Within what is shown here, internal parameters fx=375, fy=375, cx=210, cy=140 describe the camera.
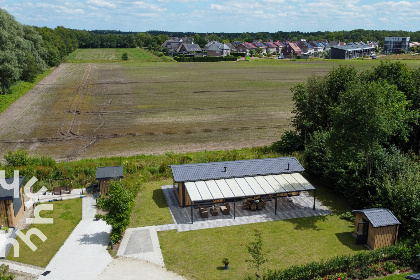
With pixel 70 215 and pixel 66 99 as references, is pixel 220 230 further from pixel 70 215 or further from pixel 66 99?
pixel 66 99

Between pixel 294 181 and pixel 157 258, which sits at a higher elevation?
pixel 294 181

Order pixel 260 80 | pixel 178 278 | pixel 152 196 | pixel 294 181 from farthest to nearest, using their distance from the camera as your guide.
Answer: pixel 260 80 → pixel 152 196 → pixel 294 181 → pixel 178 278

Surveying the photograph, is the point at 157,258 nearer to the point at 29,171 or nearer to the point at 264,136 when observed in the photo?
the point at 29,171

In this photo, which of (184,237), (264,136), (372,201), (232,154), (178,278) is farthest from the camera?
(264,136)

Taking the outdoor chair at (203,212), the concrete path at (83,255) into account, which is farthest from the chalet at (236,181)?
the concrete path at (83,255)

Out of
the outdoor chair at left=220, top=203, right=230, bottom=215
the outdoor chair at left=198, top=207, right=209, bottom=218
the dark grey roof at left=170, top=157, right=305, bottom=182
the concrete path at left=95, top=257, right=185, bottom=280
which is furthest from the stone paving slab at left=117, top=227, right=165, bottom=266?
the outdoor chair at left=220, top=203, right=230, bottom=215

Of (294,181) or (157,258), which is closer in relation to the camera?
(157,258)

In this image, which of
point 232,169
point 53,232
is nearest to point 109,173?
point 53,232

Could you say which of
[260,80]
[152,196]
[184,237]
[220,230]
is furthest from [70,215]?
[260,80]
